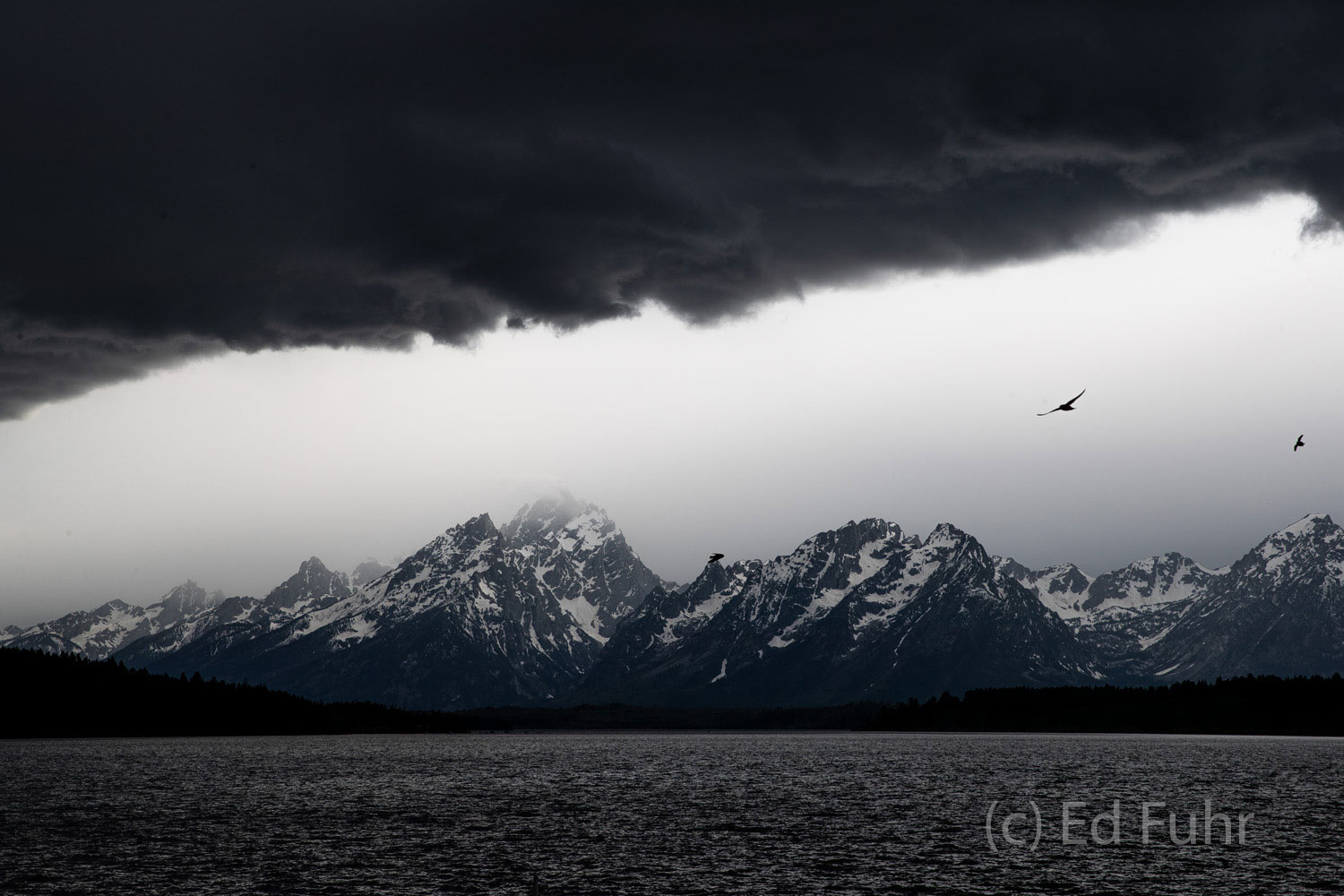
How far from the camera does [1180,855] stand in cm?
9700

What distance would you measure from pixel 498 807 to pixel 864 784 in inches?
2442

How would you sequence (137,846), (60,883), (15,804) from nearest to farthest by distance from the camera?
1. (60,883)
2. (137,846)
3. (15,804)

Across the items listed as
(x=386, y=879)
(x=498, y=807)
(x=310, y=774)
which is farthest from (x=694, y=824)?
(x=310, y=774)

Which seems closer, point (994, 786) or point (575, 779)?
point (994, 786)

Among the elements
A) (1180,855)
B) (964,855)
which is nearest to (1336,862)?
(1180,855)

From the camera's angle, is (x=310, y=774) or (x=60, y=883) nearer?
(x=60, y=883)

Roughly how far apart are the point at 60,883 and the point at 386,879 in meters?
20.1

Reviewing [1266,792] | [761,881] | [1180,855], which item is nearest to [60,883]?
[761,881]

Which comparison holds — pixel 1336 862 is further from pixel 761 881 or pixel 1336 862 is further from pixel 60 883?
pixel 60 883

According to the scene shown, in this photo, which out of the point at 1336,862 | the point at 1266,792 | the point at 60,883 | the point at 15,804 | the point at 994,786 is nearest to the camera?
the point at 60,883

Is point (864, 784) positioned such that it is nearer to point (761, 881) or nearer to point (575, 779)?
point (575, 779)

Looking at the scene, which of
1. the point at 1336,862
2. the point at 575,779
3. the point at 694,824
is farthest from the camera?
the point at 575,779

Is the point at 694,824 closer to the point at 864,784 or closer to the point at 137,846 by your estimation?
the point at 137,846

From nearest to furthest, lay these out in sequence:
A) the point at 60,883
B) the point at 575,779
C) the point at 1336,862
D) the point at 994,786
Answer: the point at 60,883
the point at 1336,862
the point at 994,786
the point at 575,779
